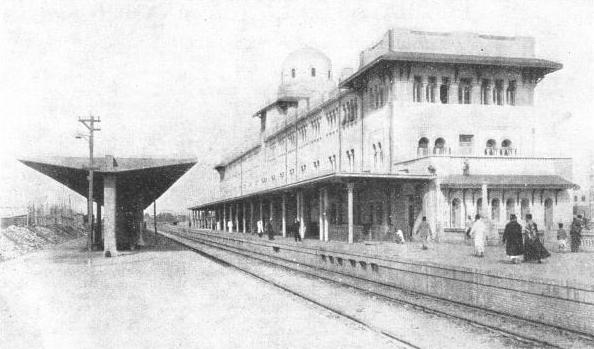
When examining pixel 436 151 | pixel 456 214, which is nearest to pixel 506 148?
pixel 436 151

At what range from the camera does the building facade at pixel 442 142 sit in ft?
87.1

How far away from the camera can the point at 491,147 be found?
1218 inches

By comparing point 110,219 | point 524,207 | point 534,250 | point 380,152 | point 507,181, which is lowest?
point 534,250

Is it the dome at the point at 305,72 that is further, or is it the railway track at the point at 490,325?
the dome at the point at 305,72

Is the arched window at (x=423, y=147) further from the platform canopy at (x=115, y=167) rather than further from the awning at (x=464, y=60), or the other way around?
the platform canopy at (x=115, y=167)

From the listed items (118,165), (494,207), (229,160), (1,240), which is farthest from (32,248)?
(229,160)

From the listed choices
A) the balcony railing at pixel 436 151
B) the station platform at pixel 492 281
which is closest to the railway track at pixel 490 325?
the station platform at pixel 492 281

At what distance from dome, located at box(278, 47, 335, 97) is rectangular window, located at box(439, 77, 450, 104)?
95.0 ft

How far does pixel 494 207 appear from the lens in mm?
26688

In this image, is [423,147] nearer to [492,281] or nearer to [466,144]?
[466,144]

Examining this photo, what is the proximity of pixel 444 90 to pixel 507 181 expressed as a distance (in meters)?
6.99

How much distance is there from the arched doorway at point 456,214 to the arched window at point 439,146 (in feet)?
14.2

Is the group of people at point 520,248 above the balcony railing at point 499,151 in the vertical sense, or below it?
below

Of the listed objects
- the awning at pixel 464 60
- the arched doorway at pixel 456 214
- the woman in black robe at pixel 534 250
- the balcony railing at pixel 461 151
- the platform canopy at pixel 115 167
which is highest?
the awning at pixel 464 60
